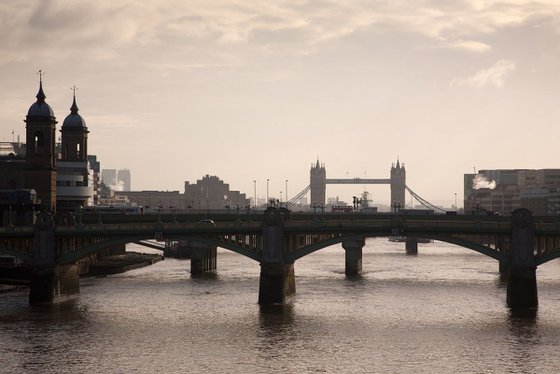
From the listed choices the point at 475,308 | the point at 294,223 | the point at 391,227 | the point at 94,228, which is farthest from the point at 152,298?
the point at 475,308

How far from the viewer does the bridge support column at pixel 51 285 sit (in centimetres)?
11425

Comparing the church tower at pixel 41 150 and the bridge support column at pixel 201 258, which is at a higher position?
the church tower at pixel 41 150

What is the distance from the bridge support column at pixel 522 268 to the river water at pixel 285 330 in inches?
91.8

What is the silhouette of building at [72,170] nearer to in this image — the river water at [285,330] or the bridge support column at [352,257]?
the river water at [285,330]

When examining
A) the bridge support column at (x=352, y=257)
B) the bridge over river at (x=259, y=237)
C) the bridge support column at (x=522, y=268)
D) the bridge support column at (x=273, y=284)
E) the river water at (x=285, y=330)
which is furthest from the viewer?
the bridge support column at (x=352, y=257)


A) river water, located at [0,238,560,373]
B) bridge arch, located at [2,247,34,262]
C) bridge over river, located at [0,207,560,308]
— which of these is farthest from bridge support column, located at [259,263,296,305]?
bridge arch, located at [2,247,34,262]

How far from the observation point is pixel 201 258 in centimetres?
16325

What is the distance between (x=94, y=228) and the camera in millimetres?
116875

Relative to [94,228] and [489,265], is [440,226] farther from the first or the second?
[489,265]

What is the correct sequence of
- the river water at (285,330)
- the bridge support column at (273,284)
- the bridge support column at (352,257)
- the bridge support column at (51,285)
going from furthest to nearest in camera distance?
the bridge support column at (352,257) < the bridge support column at (51,285) < the bridge support column at (273,284) < the river water at (285,330)

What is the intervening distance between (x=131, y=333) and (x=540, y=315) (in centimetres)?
4380

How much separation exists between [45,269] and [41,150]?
6465 centimetres

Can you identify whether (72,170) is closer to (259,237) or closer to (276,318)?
(259,237)

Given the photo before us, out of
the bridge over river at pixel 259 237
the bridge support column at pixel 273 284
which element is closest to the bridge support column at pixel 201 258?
the bridge over river at pixel 259 237
